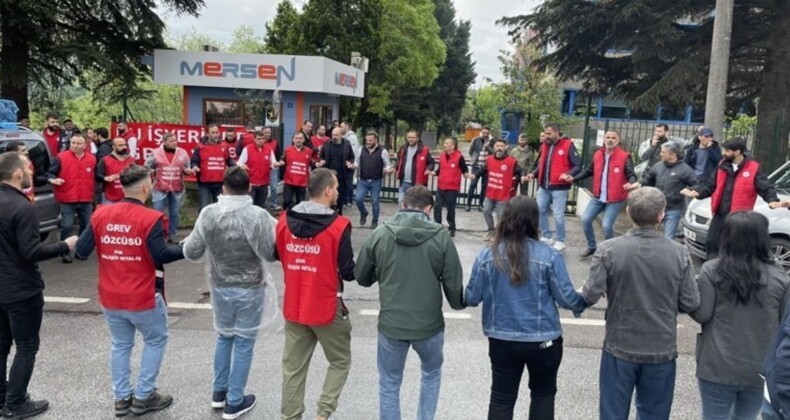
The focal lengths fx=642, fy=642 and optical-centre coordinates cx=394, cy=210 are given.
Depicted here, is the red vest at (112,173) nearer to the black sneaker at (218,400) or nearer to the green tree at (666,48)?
the black sneaker at (218,400)

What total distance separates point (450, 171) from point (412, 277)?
6.89m

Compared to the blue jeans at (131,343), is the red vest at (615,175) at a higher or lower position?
higher

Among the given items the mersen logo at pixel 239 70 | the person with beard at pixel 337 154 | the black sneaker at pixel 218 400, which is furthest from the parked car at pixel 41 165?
the mersen logo at pixel 239 70

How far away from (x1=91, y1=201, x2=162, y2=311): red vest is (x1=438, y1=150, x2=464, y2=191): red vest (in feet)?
22.2

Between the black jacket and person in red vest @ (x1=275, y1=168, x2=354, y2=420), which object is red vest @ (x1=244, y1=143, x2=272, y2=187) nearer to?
the black jacket

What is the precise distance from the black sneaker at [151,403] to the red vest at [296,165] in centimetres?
694

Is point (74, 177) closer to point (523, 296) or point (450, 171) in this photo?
point (450, 171)

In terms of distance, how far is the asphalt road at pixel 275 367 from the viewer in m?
4.66

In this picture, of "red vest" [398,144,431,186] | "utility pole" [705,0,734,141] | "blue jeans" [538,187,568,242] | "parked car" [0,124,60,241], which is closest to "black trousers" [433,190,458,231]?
"red vest" [398,144,431,186]

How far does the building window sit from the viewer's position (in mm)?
17969

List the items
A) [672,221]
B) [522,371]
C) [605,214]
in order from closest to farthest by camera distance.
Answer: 1. [522,371]
2. [672,221]
3. [605,214]

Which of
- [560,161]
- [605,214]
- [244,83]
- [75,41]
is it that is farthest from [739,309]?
[75,41]

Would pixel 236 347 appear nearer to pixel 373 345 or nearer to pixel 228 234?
pixel 228 234

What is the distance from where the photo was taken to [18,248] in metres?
4.25
